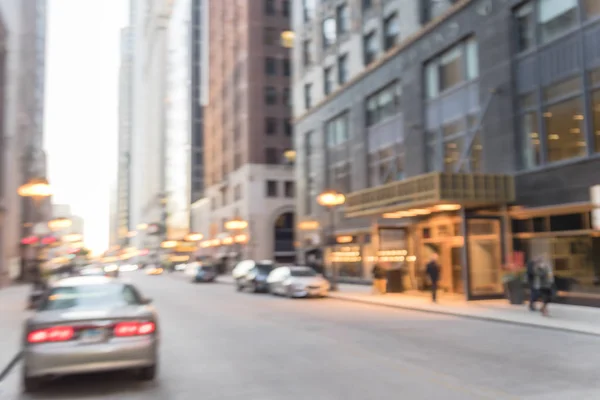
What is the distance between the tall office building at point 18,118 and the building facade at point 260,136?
2149 cm

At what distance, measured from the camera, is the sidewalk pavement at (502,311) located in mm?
15001

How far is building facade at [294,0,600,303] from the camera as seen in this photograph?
19781 mm

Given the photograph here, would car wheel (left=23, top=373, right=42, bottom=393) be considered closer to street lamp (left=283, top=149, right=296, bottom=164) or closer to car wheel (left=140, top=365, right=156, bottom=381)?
car wheel (left=140, top=365, right=156, bottom=381)

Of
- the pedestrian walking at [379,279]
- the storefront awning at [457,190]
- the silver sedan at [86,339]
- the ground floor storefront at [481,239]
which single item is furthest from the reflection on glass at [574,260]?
the silver sedan at [86,339]

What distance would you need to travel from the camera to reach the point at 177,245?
379 feet

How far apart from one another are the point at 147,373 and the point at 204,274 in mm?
39745

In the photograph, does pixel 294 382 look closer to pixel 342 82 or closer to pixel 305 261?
pixel 342 82

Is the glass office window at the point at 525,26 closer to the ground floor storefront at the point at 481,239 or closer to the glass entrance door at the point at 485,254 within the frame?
the ground floor storefront at the point at 481,239

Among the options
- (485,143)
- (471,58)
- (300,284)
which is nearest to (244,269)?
(300,284)

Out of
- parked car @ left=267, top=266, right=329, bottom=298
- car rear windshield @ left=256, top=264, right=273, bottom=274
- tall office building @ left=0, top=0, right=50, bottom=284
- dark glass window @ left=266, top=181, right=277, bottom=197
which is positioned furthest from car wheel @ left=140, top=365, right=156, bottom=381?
dark glass window @ left=266, top=181, right=277, bottom=197

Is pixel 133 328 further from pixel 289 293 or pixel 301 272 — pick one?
pixel 301 272

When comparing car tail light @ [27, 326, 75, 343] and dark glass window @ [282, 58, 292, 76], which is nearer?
car tail light @ [27, 326, 75, 343]

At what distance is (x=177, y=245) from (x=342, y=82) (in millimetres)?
81852

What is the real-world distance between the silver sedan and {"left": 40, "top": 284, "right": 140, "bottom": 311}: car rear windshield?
1 cm
